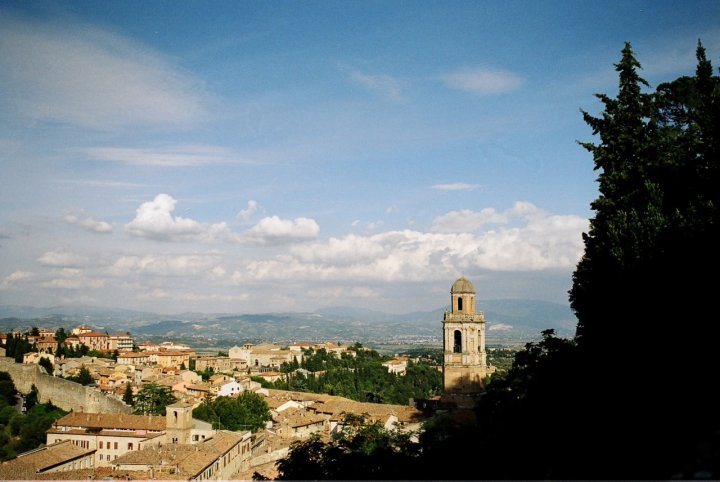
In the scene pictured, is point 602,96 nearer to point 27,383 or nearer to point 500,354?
point 27,383

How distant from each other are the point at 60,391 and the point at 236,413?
1884 cm

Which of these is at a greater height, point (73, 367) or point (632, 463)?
point (632, 463)

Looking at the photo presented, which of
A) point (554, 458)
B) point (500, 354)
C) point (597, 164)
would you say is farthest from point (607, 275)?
point (500, 354)

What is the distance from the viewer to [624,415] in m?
10.1

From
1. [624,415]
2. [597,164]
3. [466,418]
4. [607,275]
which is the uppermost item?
[597,164]

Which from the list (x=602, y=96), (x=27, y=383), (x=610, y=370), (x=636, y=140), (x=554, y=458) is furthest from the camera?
(x=27, y=383)

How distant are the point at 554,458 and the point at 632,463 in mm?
1996

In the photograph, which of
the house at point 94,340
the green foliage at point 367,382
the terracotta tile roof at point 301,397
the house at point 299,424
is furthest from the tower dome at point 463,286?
the house at point 94,340

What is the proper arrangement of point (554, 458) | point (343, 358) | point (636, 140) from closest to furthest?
point (554, 458)
point (636, 140)
point (343, 358)

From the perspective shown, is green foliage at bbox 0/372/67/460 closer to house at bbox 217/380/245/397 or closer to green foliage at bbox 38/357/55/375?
green foliage at bbox 38/357/55/375

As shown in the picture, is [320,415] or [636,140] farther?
[320,415]

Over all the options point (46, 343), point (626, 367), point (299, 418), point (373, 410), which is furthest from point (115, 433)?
point (46, 343)

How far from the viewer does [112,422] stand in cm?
4431

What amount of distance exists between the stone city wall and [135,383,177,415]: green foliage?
4.89 ft
